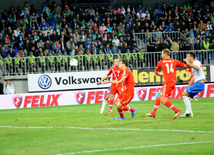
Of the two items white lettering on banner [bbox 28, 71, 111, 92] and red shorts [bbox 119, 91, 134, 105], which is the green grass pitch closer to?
red shorts [bbox 119, 91, 134, 105]

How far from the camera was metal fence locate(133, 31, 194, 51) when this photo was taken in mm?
27859

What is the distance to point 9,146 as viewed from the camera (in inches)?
326

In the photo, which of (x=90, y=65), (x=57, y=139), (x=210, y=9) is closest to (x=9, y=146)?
(x=57, y=139)

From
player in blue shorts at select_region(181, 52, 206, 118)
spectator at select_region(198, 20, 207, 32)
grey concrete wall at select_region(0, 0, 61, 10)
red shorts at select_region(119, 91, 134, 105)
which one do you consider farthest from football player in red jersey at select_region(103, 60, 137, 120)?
grey concrete wall at select_region(0, 0, 61, 10)

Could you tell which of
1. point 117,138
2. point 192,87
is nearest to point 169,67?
point 192,87

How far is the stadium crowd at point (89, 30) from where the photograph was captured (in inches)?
979

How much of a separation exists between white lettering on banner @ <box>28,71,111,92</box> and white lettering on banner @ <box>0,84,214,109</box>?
1.84 meters

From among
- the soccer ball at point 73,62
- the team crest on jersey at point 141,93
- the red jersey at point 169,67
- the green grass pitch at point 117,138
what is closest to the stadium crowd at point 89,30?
the soccer ball at point 73,62

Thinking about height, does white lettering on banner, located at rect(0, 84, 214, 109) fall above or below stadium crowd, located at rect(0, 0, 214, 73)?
below

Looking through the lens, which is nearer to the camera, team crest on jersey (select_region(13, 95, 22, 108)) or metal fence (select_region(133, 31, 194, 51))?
team crest on jersey (select_region(13, 95, 22, 108))

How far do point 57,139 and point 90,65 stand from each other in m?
16.5

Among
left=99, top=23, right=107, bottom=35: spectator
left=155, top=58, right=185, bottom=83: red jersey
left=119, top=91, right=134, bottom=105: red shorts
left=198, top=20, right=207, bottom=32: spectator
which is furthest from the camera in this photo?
left=198, top=20, right=207, bottom=32: spectator

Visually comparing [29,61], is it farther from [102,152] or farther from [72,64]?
[102,152]

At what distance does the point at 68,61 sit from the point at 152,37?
6937 mm
